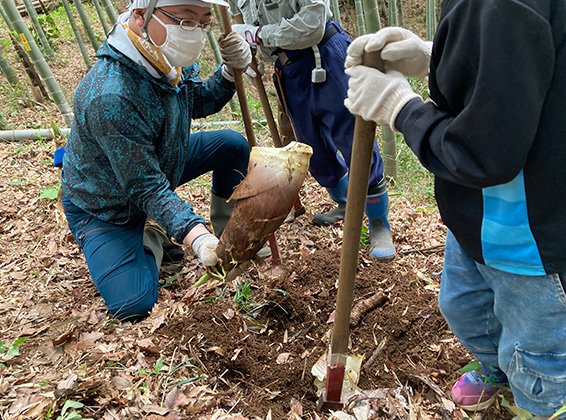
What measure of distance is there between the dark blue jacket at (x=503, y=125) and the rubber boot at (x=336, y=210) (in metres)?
2.00

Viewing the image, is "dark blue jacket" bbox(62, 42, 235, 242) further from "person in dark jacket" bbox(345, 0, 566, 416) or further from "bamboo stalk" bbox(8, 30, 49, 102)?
"bamboo stalk" bbox(8, 30, 49, 102)

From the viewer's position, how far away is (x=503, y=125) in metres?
1.10

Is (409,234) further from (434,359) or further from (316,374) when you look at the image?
(316,374)

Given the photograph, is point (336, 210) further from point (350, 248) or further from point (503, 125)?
point (503, 125)

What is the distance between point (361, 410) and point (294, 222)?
1.90 metres

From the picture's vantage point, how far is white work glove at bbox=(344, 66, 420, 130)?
4.52ft

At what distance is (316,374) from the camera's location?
2.09 metres

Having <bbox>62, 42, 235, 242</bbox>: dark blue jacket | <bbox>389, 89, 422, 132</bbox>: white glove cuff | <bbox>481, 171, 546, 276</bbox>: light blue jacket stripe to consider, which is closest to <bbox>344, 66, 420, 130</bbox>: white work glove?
<bbox>389, 89, 422, 132</bbox>: white glove cuff

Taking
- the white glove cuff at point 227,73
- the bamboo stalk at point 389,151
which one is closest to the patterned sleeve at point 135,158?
the white glove cuff at point 227,73

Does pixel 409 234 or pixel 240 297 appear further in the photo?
pixel 409 234

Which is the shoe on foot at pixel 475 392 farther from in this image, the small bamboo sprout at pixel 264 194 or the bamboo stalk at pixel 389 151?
the bamboo stalk at pixel 389 151

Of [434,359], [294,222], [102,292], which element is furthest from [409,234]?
[102,292]

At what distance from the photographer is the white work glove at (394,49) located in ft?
4.56

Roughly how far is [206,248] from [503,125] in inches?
62.4
